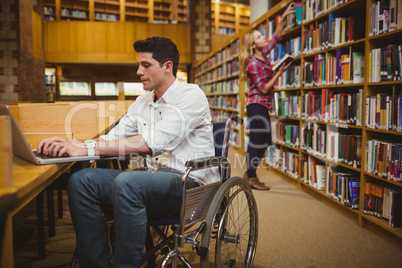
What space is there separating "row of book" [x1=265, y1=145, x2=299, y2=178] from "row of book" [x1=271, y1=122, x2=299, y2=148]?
4.3 inches

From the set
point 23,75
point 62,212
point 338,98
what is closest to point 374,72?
point 338,98

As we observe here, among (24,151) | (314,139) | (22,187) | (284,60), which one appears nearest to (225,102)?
(284,60)

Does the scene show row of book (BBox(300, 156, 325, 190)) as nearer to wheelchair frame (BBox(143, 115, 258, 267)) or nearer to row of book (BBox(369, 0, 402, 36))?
row of book (BBox(369, 0, 402, 36))

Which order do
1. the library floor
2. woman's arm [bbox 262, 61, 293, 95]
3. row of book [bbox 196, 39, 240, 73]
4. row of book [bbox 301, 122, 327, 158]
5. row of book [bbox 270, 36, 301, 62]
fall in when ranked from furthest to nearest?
row of book [bbox 196, 39, 240, 73] < row of book [bbox 270, 36, 301, 62] < woman's arm [bbox 262, 61, 293, 95] < row of book [bbox 301, 122, 327, 158] < the library floor

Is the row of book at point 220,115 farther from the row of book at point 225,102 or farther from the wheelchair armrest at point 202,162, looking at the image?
the wheelchair armrest at point 202,162

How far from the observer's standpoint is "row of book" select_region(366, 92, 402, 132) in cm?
207

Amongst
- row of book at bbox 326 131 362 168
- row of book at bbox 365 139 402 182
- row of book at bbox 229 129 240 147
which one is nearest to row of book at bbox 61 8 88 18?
row of book at bbox 229 129 240 147

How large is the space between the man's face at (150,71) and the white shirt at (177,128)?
70mm

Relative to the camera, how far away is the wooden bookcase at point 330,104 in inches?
90.4

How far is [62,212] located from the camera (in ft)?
8.77

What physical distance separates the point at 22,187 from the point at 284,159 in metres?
3.32

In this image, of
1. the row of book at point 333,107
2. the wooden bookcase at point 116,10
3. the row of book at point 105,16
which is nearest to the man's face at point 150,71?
the row of book at point 333,107

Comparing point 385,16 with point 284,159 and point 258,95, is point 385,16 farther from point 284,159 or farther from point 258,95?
point 284,159

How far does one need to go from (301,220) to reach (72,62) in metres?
9.24
